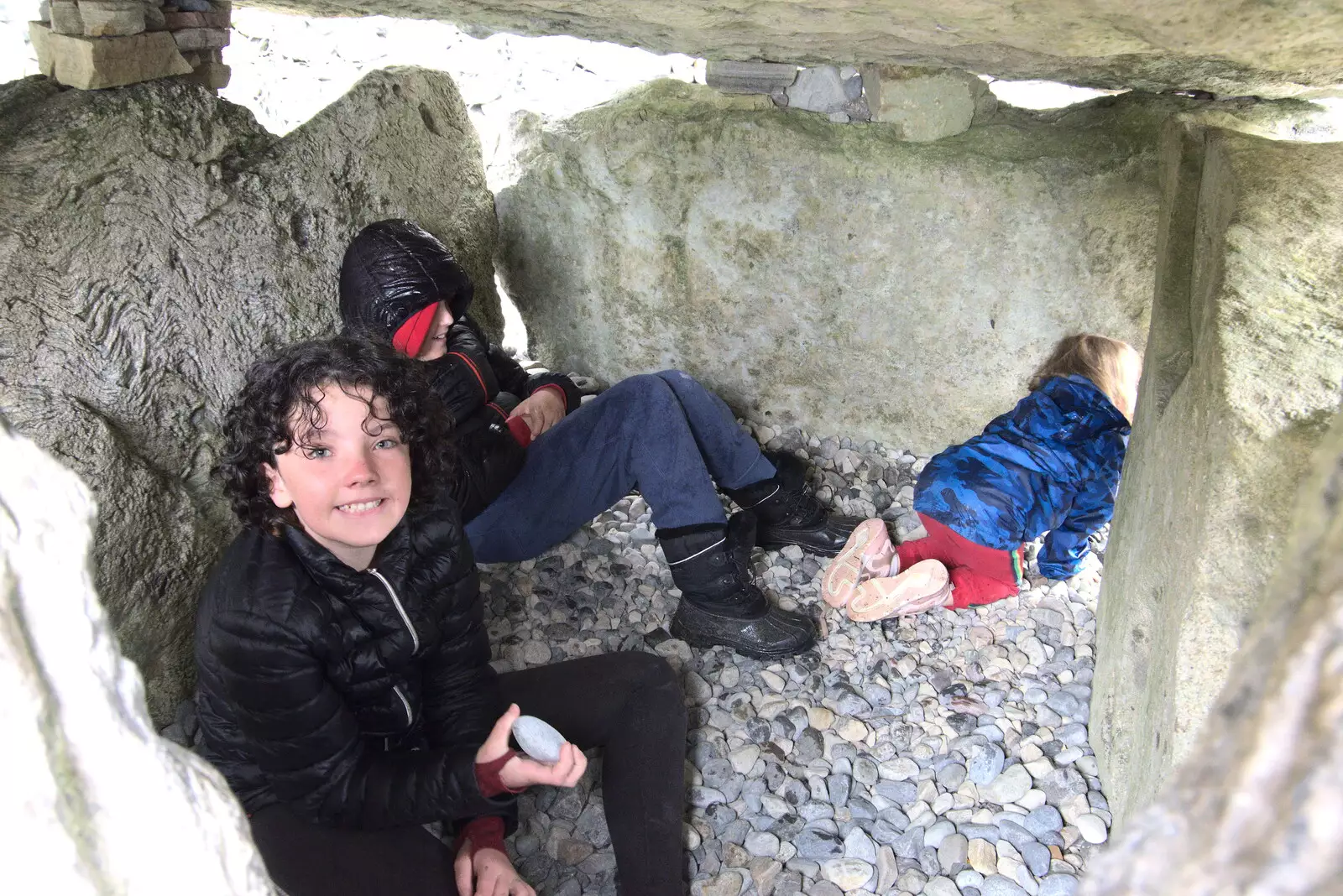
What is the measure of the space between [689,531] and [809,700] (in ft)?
1.78

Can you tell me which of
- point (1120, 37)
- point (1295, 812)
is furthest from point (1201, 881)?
point (1120, 37)

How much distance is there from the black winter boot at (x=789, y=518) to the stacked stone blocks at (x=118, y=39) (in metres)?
1.92

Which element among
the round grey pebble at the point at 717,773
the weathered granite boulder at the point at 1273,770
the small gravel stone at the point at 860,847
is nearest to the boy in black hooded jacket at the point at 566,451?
the round grey pebble at the point at 717,773

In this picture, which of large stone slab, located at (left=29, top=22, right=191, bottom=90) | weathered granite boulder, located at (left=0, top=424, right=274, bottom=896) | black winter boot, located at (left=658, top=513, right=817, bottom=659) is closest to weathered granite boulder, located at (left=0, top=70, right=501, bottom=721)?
large stone slab, located at (left=29, top=22, right=191, bottom=90)

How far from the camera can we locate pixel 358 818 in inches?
72.4

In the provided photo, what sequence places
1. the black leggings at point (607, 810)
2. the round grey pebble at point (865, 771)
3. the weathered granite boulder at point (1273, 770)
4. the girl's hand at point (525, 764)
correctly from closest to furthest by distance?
the weathered granite boulder at point (1273, 770) < the girl's hand at point (525, 764) < the black leggings at point (607, 810) < the round grey pebble at point (865, 771)

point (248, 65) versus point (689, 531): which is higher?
point (248, 65)

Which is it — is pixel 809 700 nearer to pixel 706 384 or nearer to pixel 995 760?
pixel 995 760

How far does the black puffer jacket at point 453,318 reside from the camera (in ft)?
8.48

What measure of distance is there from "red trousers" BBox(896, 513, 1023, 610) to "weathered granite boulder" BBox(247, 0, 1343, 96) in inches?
49.7

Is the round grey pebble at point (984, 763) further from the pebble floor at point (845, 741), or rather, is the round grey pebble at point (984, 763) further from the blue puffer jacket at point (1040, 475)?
the blue puffer jacket at point (1040, 475)

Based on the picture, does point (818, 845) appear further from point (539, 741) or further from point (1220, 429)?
point (1220, 429)

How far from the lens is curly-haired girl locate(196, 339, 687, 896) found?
1769 mm

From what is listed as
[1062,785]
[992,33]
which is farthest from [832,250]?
[1062,785]
